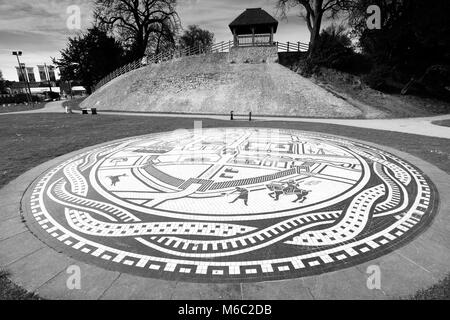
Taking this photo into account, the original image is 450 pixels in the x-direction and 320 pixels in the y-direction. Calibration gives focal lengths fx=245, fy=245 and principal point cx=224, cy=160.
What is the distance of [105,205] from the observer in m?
5.48

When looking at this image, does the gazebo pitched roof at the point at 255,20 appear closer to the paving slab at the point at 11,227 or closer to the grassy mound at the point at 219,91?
the grassy mound at the point at 219,91

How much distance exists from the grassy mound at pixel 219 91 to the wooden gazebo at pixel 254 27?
316cm

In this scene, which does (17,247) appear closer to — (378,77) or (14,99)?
(378,77)

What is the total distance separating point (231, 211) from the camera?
511 cm

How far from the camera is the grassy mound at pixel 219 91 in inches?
948

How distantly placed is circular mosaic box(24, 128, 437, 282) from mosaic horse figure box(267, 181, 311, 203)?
0.03 m

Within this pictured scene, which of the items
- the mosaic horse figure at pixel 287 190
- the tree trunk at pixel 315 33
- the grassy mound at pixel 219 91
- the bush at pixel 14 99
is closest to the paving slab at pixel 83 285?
the mosaic horse figure at pixel 287 190

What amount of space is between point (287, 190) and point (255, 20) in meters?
30.4

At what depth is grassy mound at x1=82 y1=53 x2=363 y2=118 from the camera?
79.0 feet

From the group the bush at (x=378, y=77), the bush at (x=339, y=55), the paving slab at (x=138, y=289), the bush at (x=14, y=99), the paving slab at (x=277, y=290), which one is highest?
the bush at (x=339, y=55)

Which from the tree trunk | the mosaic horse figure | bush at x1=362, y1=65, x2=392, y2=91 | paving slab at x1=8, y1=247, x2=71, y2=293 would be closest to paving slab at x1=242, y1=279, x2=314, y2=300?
the mosaic horse figure

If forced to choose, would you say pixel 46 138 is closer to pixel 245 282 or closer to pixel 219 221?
pixel 219 221

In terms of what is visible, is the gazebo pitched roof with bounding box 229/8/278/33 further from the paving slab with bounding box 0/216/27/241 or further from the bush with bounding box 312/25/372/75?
the paving slab with bounding box 0/216/27/241

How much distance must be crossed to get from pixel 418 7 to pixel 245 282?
30.9 meters
